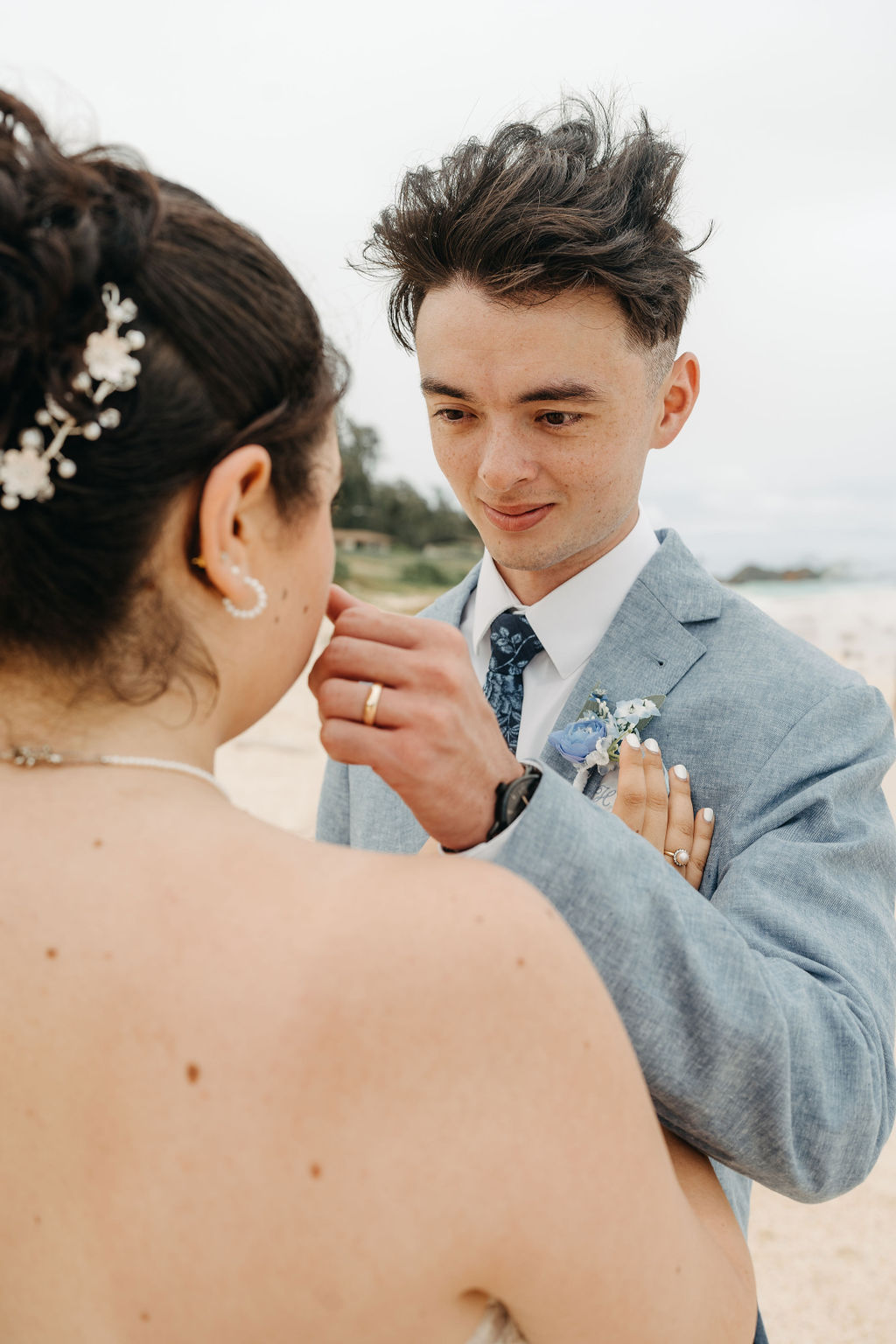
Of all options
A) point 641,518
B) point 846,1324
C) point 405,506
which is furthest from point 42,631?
point 405,506

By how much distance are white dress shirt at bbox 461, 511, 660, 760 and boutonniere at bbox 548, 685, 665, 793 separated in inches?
11.6

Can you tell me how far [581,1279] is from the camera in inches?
48.4

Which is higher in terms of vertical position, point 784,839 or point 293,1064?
point 293,1064

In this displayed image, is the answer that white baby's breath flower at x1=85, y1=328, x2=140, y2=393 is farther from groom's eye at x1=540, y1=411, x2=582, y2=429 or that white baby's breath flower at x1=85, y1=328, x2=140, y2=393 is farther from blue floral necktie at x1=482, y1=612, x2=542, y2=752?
blue floral necktie at x1=482, y1=612, x2=542, y2=752

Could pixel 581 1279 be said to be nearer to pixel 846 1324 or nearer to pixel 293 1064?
pixel 293 1064

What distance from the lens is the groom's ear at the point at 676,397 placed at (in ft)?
9.85

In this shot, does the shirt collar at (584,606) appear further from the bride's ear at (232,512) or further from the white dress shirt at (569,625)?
the bride's ear at (232,512)

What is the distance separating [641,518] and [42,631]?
1.97 meters

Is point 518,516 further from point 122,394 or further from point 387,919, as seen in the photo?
point 387,919

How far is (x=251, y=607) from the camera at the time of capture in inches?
57.2

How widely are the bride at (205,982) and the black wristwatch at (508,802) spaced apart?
430 millimetres

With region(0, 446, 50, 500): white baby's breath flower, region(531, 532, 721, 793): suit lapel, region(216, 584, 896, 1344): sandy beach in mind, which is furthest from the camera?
region(216, 584, 896, 1344): sandy beach

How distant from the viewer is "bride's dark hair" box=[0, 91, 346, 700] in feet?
4.07

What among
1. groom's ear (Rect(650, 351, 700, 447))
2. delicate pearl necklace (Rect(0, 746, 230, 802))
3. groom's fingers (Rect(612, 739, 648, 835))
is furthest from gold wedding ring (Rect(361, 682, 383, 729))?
groom's ear (Rect(650, 351, 700, 447))
